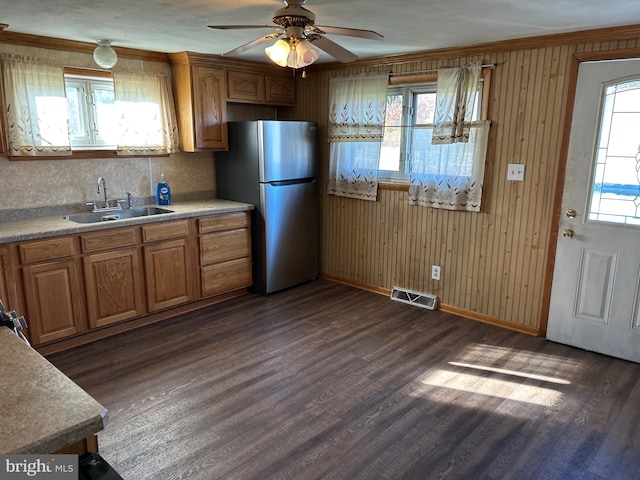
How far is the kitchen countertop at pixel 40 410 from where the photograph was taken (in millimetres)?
967

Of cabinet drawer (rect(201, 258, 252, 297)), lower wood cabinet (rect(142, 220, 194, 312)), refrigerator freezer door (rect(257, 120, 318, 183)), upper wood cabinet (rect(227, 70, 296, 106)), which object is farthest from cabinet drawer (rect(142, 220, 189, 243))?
upper wood cabinet (rect(227, 70, 296, 106))

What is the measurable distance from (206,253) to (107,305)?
919 millimetres

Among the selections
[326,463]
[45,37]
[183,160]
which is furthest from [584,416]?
[45,37]

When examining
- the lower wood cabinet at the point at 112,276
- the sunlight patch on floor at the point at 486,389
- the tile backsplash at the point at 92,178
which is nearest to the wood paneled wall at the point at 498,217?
the sunlight patch on floor at the point at 486,389

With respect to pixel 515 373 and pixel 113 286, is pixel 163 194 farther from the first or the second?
pixel 515 373

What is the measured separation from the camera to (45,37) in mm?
3299

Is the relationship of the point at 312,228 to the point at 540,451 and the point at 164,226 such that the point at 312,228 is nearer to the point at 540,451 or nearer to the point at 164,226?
the point at 164,226

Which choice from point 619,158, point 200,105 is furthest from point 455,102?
point 200,105

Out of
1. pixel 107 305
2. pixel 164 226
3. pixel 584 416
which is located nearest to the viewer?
pixel 584 416

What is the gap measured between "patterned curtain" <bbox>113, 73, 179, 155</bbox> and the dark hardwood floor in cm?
154

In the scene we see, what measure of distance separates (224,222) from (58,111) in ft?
5.02

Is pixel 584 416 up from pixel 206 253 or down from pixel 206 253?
down

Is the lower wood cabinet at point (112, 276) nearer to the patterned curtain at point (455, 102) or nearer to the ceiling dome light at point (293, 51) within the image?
the ceiling dome light at point (293, 51)

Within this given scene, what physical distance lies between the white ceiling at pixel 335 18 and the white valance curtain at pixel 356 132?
763 millimetres
